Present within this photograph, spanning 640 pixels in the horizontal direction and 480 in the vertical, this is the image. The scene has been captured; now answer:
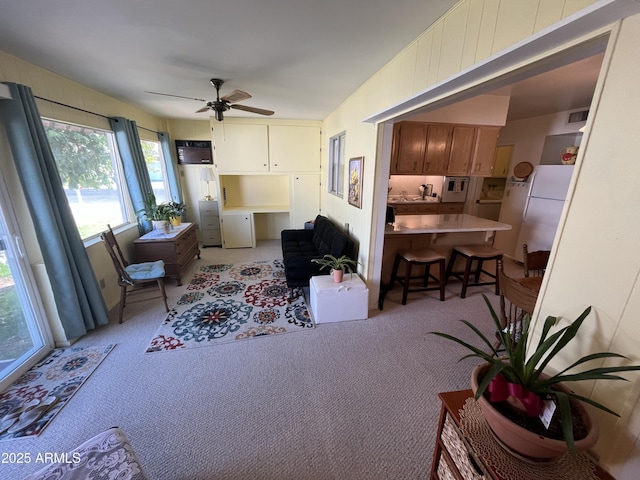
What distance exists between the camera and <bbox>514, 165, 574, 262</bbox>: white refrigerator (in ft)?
12.5

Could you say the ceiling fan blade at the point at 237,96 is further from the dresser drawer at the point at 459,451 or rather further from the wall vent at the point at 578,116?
the wall vent at the point at 578,116

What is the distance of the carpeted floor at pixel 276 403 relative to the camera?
4.78ft

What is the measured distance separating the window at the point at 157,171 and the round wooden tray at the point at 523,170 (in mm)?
6462

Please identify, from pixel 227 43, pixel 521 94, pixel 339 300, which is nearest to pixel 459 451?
pixel 339 300

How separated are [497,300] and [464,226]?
1.07m

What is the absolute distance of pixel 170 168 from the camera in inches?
189

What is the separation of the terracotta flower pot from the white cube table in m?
1.80

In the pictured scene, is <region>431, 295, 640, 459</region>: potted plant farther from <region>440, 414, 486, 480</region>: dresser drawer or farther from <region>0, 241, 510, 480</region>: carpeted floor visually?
<region>0, 241, 510, 480</region>: carpeted floor

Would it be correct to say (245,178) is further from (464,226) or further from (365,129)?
(464,226)

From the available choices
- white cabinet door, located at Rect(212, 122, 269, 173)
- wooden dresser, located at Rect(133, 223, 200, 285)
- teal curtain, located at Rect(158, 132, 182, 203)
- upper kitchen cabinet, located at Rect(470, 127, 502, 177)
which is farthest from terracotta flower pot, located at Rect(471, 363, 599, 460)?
teal curtain, located at Rect(158, 132, 182, 203)

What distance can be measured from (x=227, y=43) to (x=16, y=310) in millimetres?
2776

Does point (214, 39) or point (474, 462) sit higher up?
point (214, 39)

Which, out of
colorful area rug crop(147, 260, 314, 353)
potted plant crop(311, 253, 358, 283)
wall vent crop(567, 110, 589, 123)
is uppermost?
wall vent crop(567, 110, 589, 123)

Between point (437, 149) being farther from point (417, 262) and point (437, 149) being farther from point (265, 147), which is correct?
point (265, 147)
